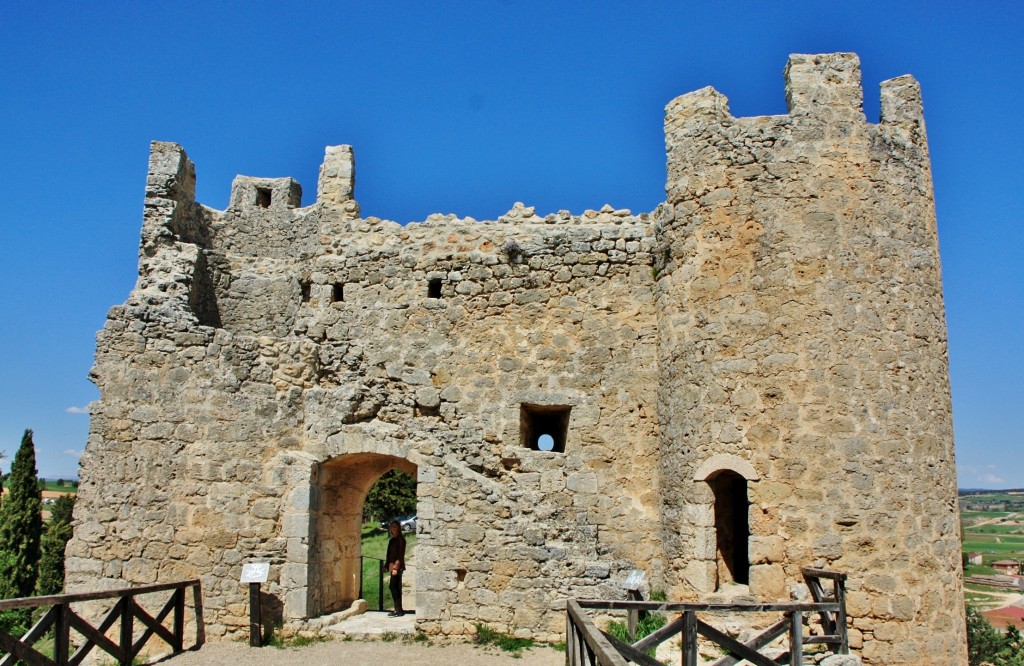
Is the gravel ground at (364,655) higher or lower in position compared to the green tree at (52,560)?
higher

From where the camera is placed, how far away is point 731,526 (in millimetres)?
10219

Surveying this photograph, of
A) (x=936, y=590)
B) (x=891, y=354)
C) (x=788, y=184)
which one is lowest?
(x=936, y=590)

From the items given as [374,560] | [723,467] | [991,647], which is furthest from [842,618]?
[374,560]

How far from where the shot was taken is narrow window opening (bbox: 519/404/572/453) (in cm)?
1141

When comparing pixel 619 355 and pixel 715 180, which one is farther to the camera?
pixel 619 355

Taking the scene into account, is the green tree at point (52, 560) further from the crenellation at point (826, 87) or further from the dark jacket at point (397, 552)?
the crenellation at point (826, 87)

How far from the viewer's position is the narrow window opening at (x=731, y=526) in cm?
980

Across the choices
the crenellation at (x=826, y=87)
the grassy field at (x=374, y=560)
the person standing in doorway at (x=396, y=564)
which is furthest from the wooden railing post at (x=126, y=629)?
the crenellation at (x=826, y=87)

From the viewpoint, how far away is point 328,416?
11.1 metres

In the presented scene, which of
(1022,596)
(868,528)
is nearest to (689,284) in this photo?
(868,528)

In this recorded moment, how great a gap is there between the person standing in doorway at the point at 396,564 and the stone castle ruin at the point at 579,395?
589 mm

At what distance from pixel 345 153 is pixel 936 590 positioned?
10.0 metres

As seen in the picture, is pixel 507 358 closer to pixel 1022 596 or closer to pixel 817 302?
pixel 817 302

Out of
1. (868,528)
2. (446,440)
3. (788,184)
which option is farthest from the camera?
(446,440)
